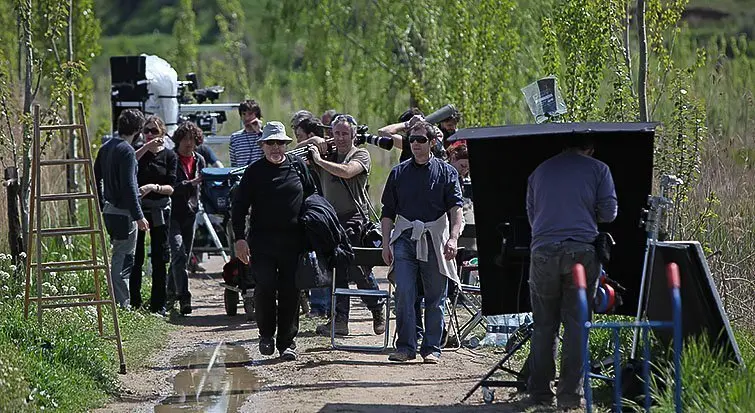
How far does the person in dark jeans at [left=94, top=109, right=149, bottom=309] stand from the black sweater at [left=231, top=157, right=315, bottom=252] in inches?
71.9

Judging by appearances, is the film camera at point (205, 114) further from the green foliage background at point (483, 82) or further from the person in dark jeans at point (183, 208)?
the person in dark jeans at point (183, 208)

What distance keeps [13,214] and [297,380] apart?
3.86 meters

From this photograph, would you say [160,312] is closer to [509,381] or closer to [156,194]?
[156,194]

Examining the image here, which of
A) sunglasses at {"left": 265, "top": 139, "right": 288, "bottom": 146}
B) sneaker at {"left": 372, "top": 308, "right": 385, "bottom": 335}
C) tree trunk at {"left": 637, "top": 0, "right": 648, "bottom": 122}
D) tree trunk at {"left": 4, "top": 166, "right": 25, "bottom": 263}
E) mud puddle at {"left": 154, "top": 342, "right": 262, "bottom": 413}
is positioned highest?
tree trunk at {"left": 637, "top": 0, "right": 648, "bottom": 122}

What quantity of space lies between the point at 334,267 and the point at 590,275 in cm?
297

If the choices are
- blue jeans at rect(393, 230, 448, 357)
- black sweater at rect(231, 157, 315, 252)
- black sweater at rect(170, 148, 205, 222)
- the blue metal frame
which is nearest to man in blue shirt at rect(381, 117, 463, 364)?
blue jeans at rect(393, 230, 448, 357)

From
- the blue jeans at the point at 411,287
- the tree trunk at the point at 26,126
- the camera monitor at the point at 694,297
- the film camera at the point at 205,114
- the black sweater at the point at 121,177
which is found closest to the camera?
the camera monitor at the point at 694,297

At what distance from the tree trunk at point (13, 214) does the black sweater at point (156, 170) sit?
4.42ft

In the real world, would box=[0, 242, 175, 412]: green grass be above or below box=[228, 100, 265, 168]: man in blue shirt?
below

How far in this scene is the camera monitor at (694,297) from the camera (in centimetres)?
802

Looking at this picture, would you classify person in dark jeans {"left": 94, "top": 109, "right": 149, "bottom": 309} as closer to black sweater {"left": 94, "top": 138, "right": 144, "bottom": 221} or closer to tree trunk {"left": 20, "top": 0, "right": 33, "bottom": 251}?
black sweater {"left": 94, "top": 138, "right": 144, "bottom": 221}

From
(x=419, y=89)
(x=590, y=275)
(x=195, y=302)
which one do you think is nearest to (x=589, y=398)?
(x=590, y=275)

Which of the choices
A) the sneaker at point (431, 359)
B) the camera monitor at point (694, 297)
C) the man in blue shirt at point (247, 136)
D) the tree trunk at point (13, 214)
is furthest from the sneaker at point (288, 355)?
the man in blue shirt at point (247, 136)

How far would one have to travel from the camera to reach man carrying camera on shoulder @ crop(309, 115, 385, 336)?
11.6 meters
